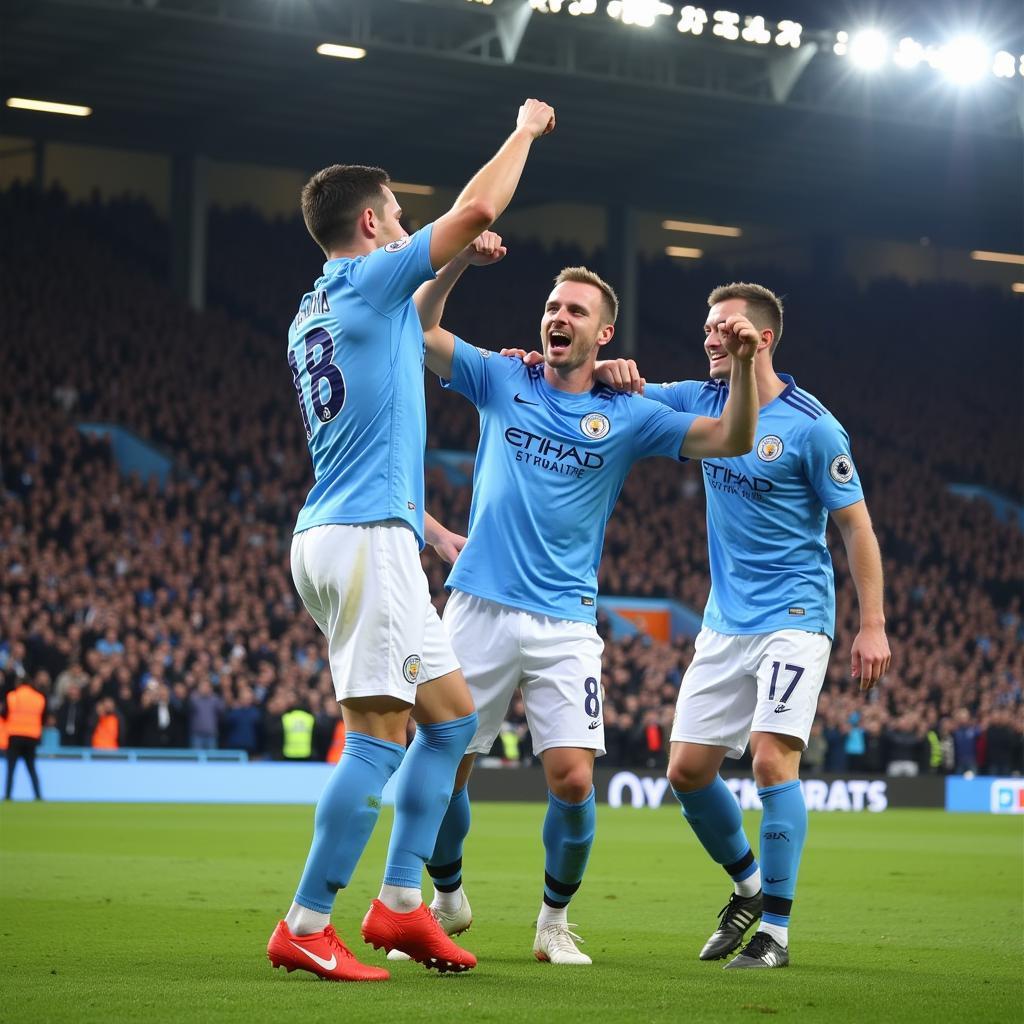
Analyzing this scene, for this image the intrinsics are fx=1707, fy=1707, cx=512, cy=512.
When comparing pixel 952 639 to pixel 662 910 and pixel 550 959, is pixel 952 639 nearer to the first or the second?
pixel 662 910

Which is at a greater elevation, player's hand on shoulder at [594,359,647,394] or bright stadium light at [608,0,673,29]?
bright stadium light at [608,0,673,29]

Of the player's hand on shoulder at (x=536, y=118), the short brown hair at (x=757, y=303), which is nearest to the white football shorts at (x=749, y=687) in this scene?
the short brown hair at (x=757, y=303)

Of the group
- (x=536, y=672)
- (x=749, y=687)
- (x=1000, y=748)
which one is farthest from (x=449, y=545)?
(x=1000, y=748)

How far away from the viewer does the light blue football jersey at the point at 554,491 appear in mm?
6551

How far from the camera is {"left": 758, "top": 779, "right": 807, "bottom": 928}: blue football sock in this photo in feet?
21.8

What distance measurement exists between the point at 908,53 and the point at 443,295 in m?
26.0

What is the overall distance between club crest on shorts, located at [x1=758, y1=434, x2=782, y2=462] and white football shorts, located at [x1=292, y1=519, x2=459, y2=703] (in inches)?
80.3

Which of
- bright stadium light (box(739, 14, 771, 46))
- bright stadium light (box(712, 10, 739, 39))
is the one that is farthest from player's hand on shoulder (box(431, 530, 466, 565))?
bright stadium light (box(739, 14, 771, 46))

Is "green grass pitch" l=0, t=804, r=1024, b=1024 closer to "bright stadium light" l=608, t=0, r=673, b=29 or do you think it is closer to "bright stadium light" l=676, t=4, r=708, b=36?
"bright stadium light" l=608, t=0, r=673, b=29

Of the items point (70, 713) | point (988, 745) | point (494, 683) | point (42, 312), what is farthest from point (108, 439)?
point (494, 683)

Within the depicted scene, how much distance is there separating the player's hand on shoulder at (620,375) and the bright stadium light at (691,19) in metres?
23.0

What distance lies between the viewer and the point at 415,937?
5.56m

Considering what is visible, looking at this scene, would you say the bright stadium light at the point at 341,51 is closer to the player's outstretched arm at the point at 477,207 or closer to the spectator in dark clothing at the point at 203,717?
the spectator in dark clothing at the point at 203,717

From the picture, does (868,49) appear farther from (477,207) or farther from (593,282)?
(477,207)
